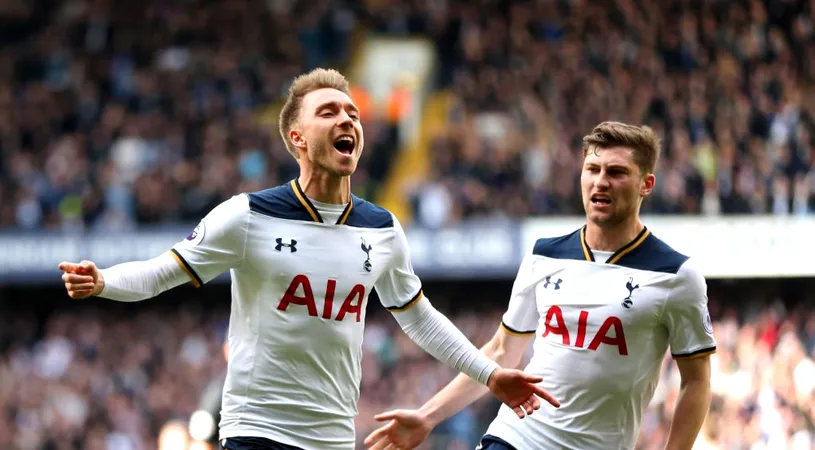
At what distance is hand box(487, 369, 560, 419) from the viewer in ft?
18.0

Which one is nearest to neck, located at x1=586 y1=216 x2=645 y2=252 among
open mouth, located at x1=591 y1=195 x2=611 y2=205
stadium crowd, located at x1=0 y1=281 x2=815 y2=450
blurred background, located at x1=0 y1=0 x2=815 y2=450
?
open mouth, located at x1=591 y1=195 x2=611 y2=205

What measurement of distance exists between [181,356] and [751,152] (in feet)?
24.6

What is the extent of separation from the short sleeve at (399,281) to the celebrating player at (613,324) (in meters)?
0.48

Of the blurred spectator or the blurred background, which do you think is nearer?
the blurred background

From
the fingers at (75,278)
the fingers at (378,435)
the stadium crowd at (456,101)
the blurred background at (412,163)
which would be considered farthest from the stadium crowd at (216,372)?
the fingers at (75,278)

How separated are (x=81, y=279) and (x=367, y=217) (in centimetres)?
127

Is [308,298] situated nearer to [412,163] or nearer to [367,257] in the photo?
[367,257]

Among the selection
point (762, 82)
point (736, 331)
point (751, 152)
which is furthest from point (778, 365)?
point (762, 82)

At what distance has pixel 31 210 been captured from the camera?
59.9 feet

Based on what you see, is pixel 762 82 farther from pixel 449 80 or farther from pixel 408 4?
pixel 408 4

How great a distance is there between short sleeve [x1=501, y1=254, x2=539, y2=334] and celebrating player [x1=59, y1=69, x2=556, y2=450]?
0.45 m

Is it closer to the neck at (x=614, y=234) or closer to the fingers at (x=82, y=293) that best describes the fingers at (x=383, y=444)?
the neck at (x=614, y=234)

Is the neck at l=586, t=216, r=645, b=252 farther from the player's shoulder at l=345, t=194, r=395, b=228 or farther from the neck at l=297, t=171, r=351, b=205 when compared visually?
the neck at l=297, t=171, r=351, b=205

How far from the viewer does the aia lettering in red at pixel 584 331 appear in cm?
552
